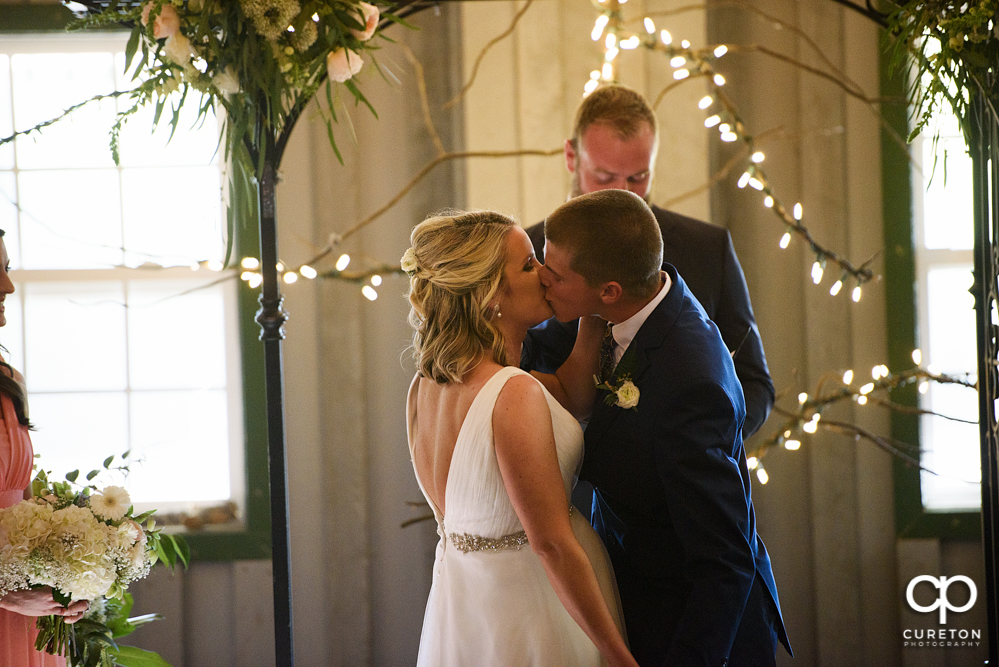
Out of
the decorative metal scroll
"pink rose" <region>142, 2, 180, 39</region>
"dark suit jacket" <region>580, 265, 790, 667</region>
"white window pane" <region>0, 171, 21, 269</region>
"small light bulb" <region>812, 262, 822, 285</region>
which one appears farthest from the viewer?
"white window pane" <region>0, 171, 21, 269</region>

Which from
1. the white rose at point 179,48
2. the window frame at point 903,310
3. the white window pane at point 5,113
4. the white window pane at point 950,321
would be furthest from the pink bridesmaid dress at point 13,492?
the white window pane at point 950,321

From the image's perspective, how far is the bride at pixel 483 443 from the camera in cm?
164

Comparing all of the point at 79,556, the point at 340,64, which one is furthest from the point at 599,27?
the point at 79,556

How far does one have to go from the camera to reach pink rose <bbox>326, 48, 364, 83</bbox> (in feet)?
5.96

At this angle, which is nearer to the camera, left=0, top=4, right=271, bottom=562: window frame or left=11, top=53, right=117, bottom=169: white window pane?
left=0, top=4, right=271, bottom=562: window frame

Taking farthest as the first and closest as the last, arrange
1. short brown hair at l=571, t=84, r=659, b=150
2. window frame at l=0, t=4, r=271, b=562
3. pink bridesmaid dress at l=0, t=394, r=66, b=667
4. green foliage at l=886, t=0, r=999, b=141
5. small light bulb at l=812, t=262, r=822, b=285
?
1. window frame at l=0, t=4, r=271, b=562
2. small light bulb at l=812, t=262, r=822, b=285
3. short brown hair at l=571, t=84, r=659, b=150
4. green foliage at l=886, t=0, r=999, b=141
5. pink bridesmaid dress at l=0, t=394, r=66, b=667

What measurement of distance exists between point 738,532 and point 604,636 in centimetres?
33

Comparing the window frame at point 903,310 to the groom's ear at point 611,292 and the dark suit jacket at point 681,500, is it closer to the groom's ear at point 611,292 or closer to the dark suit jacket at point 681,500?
the dark suit jacket at point 681,500

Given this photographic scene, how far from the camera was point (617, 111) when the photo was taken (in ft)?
7.23

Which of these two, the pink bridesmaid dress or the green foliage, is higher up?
the green foliage

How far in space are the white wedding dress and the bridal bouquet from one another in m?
0.76

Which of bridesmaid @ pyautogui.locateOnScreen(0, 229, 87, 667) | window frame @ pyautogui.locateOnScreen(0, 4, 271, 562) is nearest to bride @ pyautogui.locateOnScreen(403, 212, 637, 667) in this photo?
bridesmaid @ pyautogui.locateOnScreen(0, 229, 87, 667)

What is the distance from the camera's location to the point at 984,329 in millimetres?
2133

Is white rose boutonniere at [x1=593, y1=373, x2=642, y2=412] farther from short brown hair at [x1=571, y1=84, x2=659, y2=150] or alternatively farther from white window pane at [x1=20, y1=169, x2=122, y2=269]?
white window pane at [x1=20, y1=169, x2=122, y2=269]
